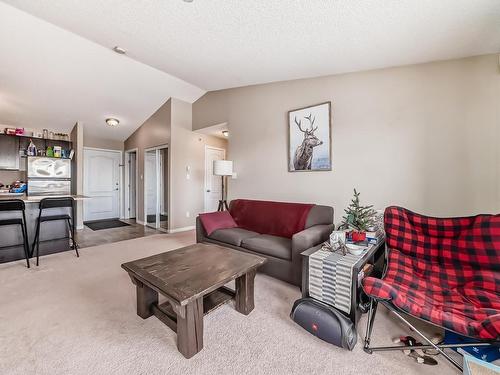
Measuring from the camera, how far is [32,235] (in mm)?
3350

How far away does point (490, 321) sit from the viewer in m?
1.11

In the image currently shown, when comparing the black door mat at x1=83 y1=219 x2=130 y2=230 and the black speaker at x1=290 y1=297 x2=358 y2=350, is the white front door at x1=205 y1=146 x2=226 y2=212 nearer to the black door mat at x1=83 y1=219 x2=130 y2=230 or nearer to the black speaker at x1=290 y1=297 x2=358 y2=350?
the black door mat at x1=83 y1=219 x2=130 y2=230

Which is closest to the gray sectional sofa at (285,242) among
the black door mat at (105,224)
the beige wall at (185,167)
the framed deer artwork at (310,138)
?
the framed deer artwork at (310,138)

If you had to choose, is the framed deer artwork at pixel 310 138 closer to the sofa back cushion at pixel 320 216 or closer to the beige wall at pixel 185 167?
the sofa back cushion at pixel 320 216

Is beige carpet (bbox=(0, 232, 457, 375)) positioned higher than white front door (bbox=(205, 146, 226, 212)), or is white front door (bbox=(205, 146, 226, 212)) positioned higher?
white front door (bbox=(205, 146, 226, 212))

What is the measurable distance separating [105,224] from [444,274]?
6.32m

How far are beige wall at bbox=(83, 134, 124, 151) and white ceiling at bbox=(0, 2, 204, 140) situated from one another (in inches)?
14.7

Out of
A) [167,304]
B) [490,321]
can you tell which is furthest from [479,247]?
[167,304]

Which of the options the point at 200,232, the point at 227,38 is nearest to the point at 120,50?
the point at 227,38

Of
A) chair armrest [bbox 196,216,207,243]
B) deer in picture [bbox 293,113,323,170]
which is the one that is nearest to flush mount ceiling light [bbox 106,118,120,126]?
chair armrest [bbox 196,216,207,243]

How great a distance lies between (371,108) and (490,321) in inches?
87.8

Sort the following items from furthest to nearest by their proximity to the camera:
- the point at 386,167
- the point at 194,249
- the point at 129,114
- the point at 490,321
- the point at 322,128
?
the point at 129,114 → the point at 322,128 → the point at 386,167 → the point at 194,249 → the point at 490,321

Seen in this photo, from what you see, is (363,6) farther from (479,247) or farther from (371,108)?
(479,247)

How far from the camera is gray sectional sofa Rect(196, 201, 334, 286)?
2.28m
